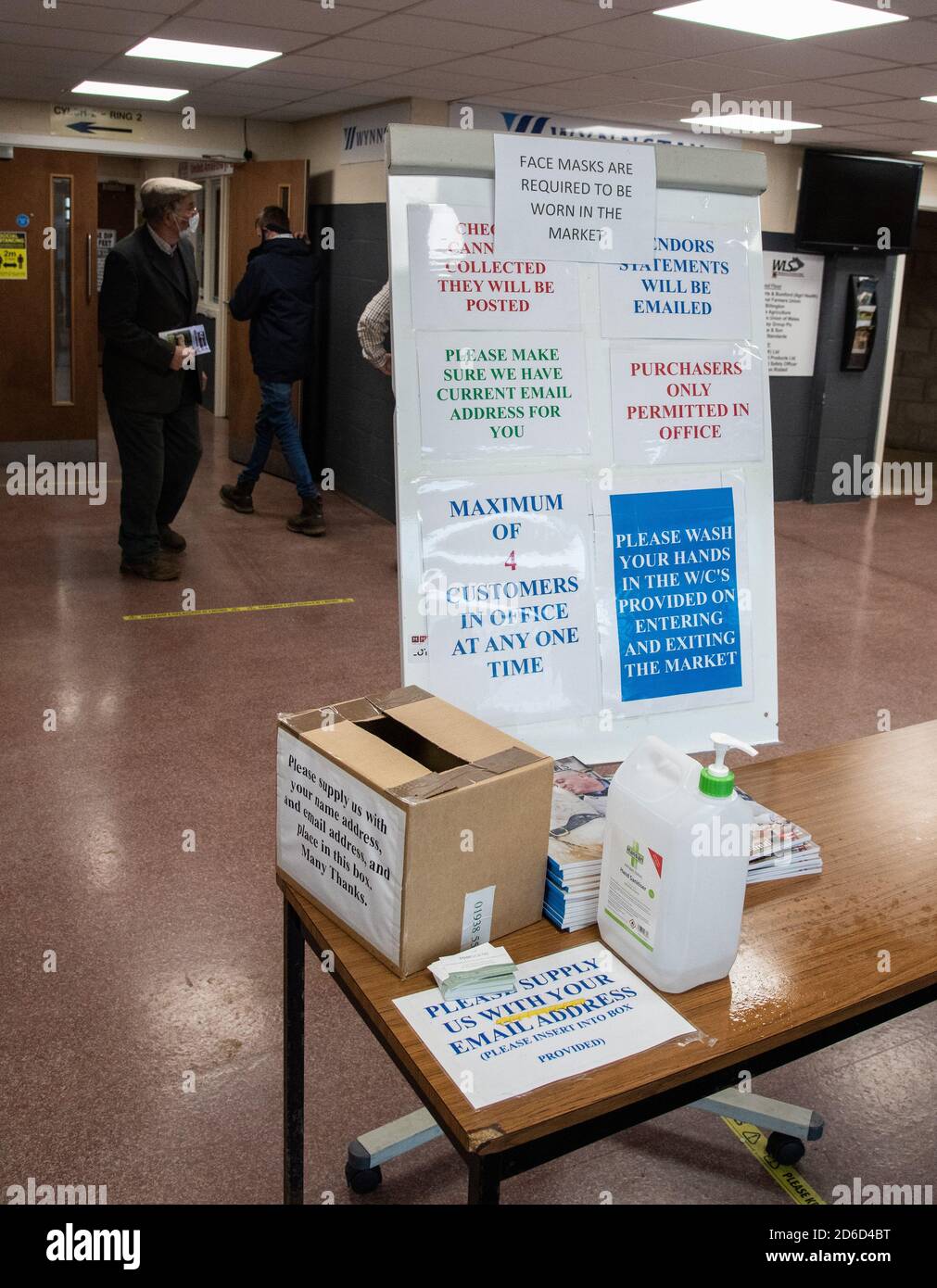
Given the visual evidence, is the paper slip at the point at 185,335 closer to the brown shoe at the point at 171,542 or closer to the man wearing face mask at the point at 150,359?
the man wearing face mask at the point at 150,359

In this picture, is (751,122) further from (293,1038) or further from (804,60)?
(293,1038)

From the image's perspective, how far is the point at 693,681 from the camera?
2018 millimetres

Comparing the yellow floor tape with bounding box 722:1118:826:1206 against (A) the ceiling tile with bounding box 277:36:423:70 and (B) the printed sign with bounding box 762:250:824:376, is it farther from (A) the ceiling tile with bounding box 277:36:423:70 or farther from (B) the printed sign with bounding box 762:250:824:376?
(B) the printed sign with bounding box 762:250:824:376

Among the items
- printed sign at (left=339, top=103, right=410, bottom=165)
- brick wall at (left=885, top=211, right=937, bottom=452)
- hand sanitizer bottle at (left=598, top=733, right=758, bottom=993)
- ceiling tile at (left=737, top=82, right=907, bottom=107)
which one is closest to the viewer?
hand sanitizer bottle at (left=598, top=733, right=758, bottom=993)

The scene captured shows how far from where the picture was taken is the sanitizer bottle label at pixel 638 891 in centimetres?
129

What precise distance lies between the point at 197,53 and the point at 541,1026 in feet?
17.4

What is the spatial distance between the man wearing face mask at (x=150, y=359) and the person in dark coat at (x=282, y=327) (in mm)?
1132

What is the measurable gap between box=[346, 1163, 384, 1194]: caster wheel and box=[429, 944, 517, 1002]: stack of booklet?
0.78m

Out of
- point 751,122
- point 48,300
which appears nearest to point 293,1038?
point 751,122

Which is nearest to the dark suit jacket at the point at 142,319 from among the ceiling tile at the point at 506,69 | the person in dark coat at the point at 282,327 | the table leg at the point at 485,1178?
the person in dark coat at the point at 282,327

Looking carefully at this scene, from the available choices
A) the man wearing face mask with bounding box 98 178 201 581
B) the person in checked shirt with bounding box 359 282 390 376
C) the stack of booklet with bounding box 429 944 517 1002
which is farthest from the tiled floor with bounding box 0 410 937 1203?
the person in checked shirt with bounding box 359 282 390 376

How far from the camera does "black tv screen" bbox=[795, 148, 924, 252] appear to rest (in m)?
7.56

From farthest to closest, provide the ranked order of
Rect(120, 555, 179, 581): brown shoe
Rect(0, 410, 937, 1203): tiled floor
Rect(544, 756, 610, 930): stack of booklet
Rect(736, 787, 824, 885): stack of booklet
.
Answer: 1. Rect(120, 555, 179, 581): brown shoe
2. Rect(0, 410, 937, 1203): tiled floor
3. Rect(736, 787, 824, 885): stack of booklet
4. Rect(544, 756, 610, 930): stack of booklet
